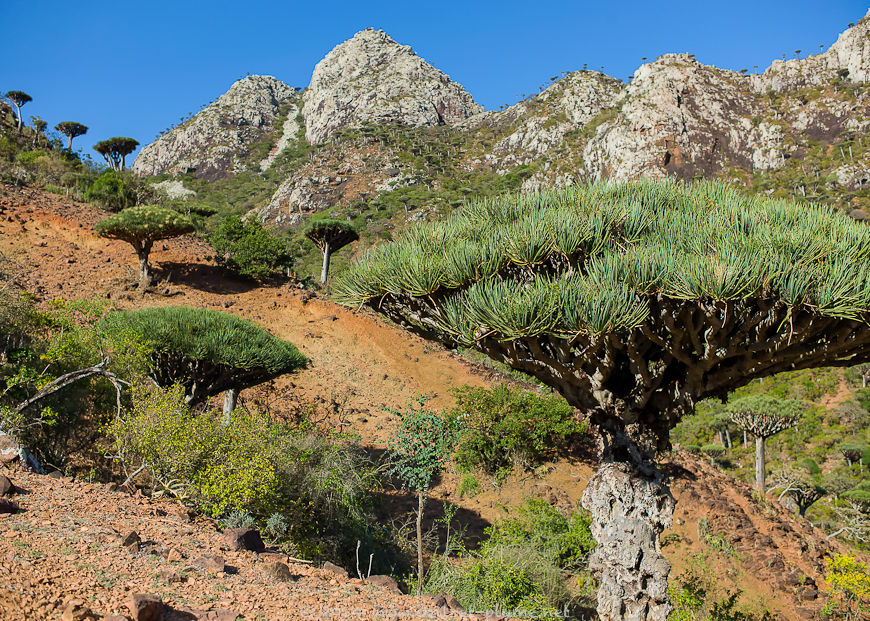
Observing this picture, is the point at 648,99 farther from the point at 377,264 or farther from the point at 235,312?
the point at 377,264

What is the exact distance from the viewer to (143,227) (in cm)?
1645

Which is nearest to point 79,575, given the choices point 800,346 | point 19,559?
point 19,559

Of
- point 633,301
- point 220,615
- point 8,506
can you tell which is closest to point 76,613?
point 220,615

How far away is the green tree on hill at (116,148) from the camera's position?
45.7 meters

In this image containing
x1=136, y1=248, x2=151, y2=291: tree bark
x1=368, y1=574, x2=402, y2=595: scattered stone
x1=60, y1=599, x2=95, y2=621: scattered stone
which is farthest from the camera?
x1=136, y1=248, x2=151, y2=291: tree bark

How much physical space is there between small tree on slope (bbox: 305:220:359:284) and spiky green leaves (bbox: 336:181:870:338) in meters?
20.5

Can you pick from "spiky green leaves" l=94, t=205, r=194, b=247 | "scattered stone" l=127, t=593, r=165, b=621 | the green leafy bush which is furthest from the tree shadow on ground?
"scattered stone" l=127, t=593, r=165, b=621

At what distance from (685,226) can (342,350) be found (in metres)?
14.1

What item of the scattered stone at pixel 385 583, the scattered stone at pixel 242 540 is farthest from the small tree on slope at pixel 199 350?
the scattered stone at pixel 385 583

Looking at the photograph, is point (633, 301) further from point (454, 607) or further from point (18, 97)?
point (18, 97)

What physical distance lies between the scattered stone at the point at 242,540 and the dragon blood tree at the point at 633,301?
8.24 ft

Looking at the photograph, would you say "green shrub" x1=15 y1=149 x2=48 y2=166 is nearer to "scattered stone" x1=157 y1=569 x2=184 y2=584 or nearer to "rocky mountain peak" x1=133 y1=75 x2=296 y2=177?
"scattered stone" x1=157 y1=569 x2=184 y2=584

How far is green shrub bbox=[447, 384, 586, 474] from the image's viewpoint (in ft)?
40.0

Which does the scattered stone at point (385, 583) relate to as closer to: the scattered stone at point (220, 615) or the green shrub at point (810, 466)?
the scattered stone at point (220, 615)
